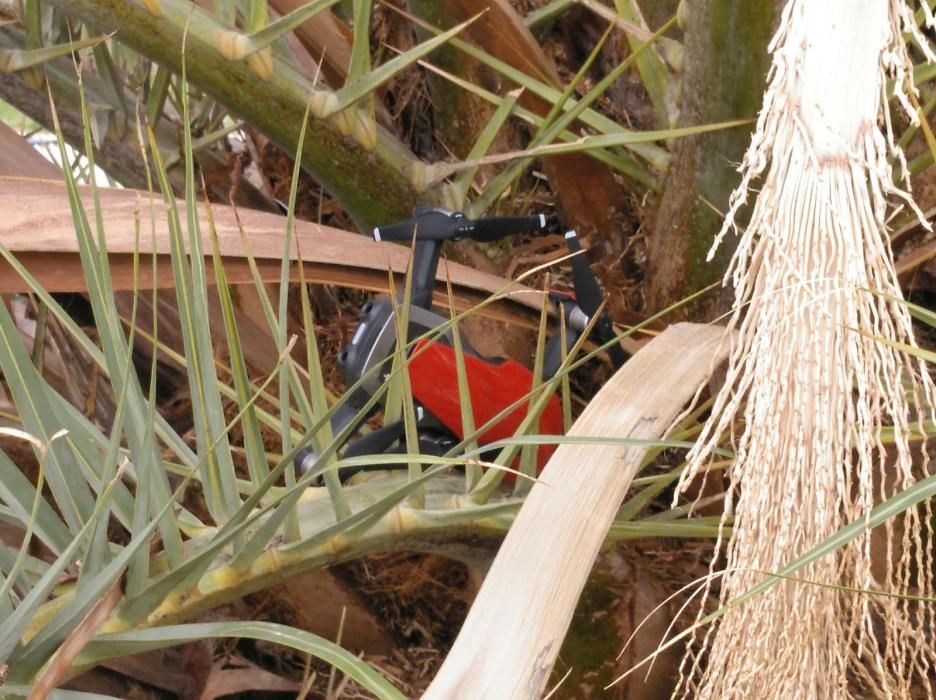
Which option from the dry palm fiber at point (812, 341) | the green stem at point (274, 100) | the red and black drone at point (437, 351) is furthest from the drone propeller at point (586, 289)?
the dry palm fiber at point (812, 341)

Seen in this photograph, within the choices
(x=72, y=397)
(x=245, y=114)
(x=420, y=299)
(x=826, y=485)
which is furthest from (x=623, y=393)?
(x=72, y=397)

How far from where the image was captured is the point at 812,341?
36 cm

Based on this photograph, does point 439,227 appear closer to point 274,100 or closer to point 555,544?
point 274,100

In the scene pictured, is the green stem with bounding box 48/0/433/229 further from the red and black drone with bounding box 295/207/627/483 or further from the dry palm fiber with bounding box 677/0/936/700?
the dry palm fiber with bounding box 677/0/936/700

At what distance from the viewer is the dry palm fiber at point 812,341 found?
1.13 feet

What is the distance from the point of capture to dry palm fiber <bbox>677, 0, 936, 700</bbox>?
1.13ft

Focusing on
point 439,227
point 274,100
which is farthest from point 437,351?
point 274,100

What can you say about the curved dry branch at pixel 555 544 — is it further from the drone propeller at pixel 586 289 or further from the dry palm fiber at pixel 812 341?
the drone propeller at pixel 586 289

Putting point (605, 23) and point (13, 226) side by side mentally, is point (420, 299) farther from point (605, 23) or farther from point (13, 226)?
point (605, 23)

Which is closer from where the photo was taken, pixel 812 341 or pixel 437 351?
pixel 812 341

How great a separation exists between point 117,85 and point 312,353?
50cm

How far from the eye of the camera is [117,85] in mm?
834

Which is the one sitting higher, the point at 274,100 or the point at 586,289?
the point at 274,100

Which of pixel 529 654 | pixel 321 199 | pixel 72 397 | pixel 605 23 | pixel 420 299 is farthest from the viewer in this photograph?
pixel 321 199
